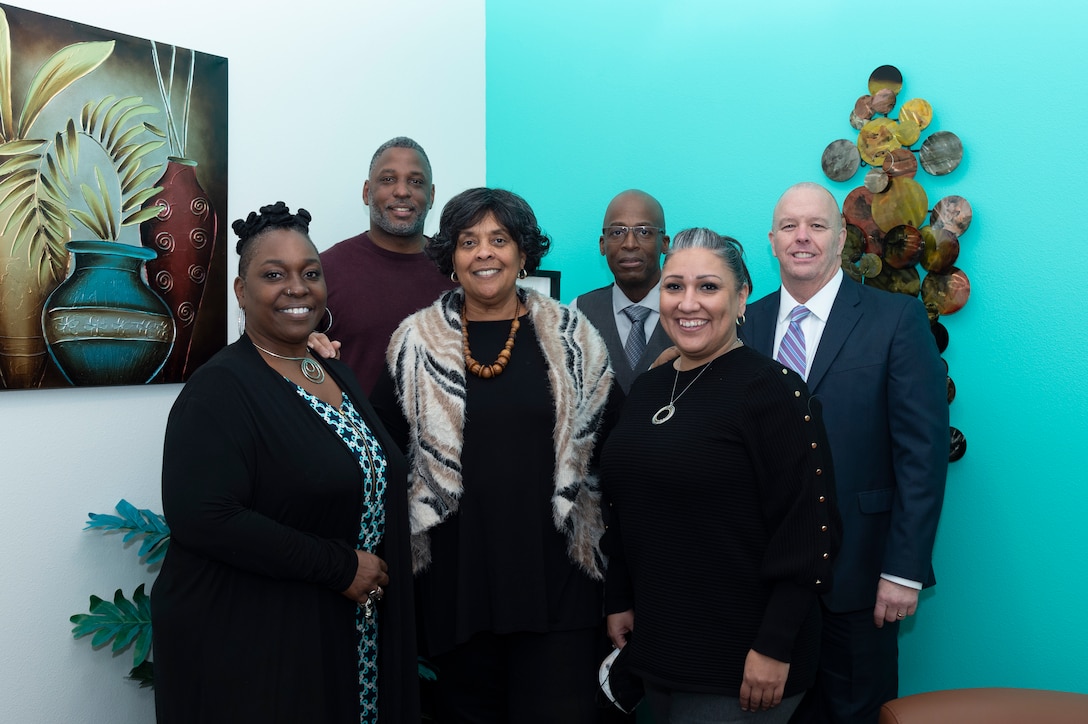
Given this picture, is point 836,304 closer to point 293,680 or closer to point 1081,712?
point 1081,712

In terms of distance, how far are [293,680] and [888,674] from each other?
1.45m

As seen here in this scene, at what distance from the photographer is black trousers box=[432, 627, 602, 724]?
203 centimetres

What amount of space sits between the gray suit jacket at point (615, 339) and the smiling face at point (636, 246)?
0.09 meters

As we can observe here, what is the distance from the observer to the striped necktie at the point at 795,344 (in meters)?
2.19

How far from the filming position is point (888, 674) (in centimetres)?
215

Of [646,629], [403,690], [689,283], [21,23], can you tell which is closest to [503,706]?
[403,690]

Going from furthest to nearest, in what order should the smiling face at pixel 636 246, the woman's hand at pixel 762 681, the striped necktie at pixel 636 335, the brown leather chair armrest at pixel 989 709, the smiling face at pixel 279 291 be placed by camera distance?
the smiling face at pixel 636 246 → the striped necktie at pixel 636 335 → the smiling face at pixel 279 291 → the brown leather chair armrest at pixel 989 709 → the woman's hand at pixel 762 681

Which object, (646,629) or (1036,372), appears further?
(1036,372)

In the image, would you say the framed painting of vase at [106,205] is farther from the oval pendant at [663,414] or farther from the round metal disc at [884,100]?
the round metal disc at [884,100]

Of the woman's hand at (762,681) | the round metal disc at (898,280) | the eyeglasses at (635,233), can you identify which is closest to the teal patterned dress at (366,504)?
the woman's hand at (762,681)

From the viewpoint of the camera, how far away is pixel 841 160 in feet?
8.82

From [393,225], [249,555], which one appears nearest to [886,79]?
[393,225]

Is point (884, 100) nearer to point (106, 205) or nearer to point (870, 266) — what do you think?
point (870, 266)

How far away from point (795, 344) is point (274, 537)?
1360mm
